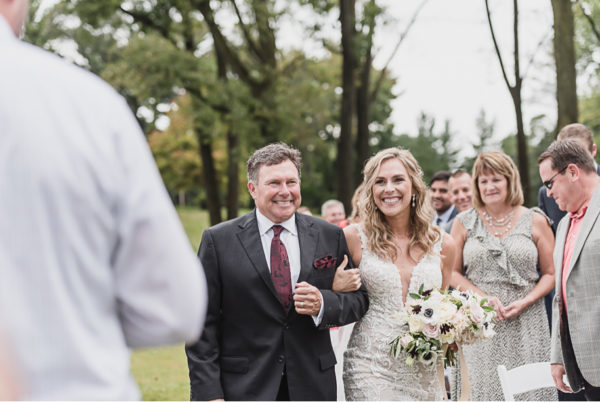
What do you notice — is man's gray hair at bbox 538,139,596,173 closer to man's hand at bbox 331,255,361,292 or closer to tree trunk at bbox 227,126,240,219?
man's hand at bbox 331,255,361,292

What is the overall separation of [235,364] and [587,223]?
2.29 metres

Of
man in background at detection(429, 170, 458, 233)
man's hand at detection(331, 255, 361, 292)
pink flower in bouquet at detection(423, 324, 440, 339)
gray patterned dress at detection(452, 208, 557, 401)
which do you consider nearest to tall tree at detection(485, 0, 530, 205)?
man in background at detection(429, 170, 458, 233)

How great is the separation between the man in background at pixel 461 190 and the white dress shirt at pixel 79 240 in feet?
24.5

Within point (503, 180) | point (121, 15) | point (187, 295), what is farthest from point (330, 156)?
point (187, 295)

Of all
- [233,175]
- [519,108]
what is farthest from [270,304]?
[233,175]

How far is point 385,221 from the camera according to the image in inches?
189

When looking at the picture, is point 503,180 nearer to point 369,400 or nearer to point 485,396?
point 485,396

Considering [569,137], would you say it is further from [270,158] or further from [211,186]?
[211,186]

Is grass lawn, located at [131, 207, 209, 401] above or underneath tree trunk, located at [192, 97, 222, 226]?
underneath

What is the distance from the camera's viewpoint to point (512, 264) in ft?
19.4

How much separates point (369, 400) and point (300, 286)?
107 cm

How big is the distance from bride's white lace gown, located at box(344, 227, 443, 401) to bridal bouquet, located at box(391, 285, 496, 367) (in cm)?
10

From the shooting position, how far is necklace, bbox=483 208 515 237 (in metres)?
6.07

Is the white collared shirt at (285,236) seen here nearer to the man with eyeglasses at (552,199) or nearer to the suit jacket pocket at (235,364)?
the suit jacket pocket at (235,364)
